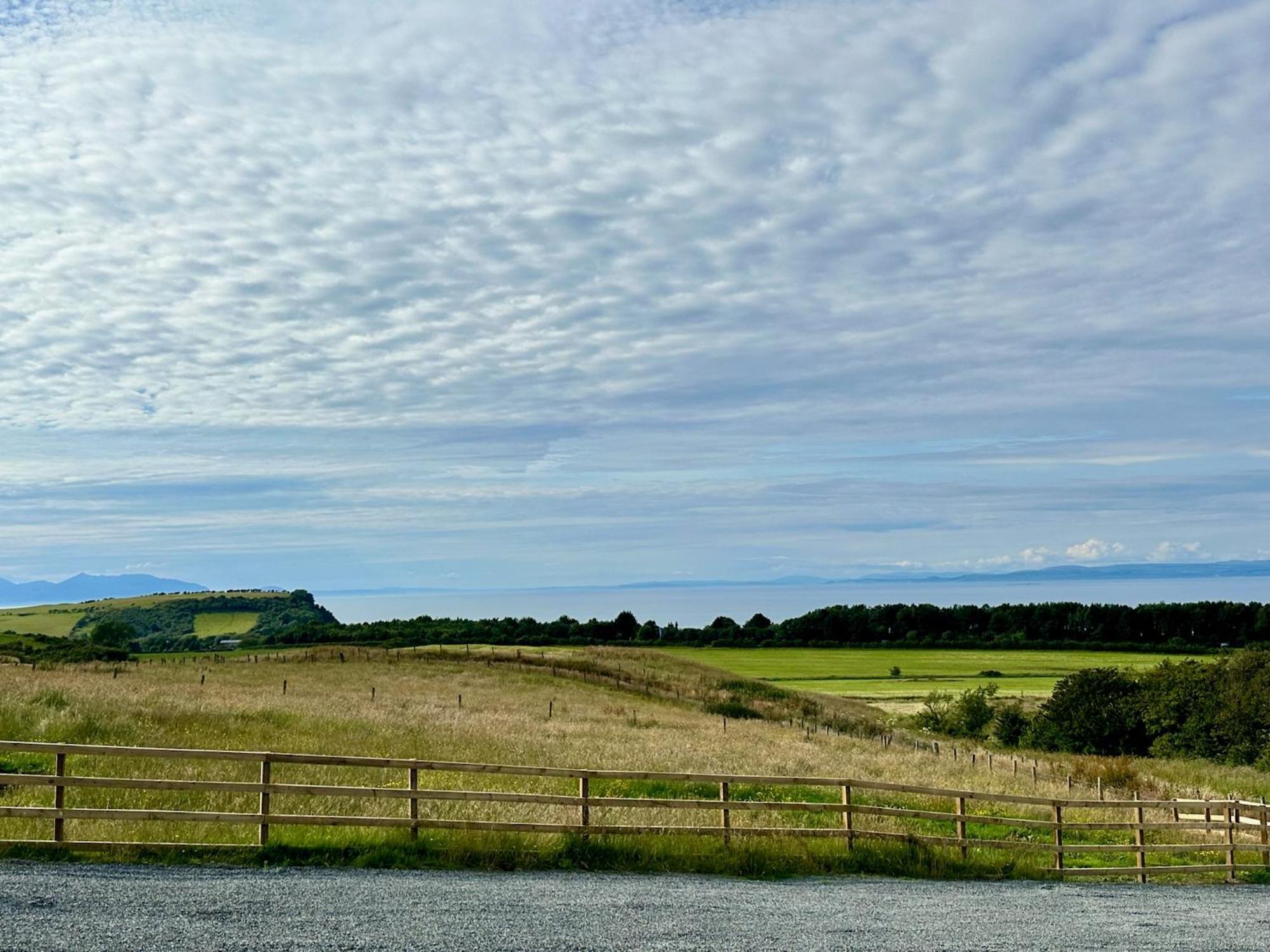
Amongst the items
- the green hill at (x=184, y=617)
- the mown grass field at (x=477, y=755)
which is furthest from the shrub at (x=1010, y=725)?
the green hill at (x=184, y=617)

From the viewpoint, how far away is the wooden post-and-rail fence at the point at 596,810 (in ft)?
47.0

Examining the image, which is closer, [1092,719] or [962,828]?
[962,828]

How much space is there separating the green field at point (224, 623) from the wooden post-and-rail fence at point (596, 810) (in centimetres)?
13669

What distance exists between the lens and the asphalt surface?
11.0 m

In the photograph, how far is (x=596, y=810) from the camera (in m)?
20.4

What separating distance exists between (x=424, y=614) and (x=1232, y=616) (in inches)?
4266

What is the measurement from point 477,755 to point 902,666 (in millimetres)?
100154

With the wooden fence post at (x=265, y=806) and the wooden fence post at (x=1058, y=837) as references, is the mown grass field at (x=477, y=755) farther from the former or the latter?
the wooden fence post at (x=1058, y=837)

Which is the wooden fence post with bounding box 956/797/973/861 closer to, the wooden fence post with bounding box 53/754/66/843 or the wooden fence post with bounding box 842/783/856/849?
the wooden fence post with bounding box 842/783/856/849

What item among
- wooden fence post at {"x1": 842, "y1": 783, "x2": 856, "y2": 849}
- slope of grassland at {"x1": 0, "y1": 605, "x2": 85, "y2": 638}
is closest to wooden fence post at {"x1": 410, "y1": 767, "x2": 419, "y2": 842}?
wooden fence post at {"x1": 842, "y1": 783, "x2": 856, "y2": 849}

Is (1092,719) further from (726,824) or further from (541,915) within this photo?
(541,915)

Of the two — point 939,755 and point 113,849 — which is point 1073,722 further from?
point 113,849

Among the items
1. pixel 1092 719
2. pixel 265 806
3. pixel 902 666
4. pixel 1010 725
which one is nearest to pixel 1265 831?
pixel 265 806

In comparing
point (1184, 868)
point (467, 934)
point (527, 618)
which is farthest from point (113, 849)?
point (527, 618)
